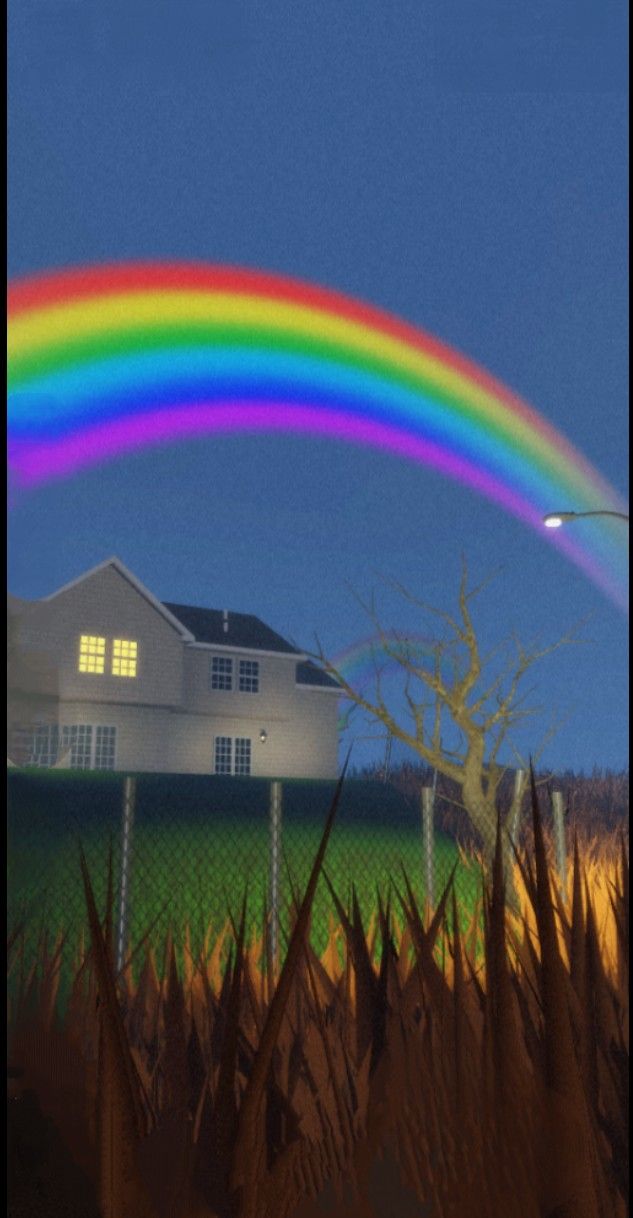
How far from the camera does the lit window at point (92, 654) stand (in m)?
29.5

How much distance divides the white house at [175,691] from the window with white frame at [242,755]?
0.05 metres

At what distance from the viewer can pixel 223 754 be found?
105 feet

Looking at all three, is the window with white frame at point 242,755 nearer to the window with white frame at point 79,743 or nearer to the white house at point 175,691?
the white house at point 175,691

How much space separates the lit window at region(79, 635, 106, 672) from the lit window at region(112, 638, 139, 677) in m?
0.37

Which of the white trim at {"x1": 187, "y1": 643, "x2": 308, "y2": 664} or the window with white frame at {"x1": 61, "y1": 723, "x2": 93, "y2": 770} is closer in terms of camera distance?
the window with white frame at {"x1": 61, "y1": 723, "x2": 93, "y2": 770}

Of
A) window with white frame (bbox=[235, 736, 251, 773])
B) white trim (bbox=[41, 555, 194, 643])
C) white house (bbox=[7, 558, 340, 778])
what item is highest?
white trim (bbox=[41, 555, 194, 643])

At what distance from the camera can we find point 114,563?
98.4 feet

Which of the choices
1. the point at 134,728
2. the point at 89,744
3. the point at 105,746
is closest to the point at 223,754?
the point at 134,728

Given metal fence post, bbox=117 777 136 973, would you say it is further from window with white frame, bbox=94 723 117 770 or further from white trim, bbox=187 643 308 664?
white trim, bbox=187 643 308 664

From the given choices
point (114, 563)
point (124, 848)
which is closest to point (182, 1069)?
point (124, 848)

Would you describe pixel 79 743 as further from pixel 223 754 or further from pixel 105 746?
pixel 223 754

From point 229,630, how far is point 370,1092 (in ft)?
109

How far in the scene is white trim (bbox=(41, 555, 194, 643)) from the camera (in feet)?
96.9

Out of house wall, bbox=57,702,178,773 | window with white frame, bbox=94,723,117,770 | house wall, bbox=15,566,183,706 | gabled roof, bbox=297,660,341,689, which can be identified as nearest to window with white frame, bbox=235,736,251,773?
house wall, bbox=57,702,178,773
